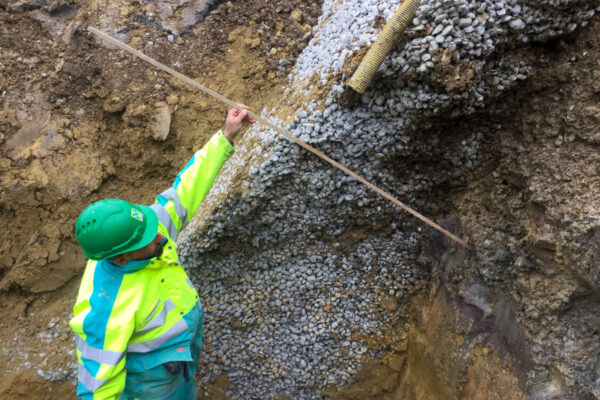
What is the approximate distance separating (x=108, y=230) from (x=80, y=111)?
7.65 ft

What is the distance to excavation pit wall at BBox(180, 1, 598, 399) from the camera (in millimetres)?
2707

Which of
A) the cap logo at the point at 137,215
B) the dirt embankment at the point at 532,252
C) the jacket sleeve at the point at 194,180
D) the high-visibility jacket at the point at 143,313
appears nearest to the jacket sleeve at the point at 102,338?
the high-visibility jacket at the point at 143,313

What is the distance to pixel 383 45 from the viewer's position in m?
2.79

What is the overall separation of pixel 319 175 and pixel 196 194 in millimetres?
1033

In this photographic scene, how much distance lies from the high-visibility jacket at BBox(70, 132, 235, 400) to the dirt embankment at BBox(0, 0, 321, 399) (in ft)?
4.10

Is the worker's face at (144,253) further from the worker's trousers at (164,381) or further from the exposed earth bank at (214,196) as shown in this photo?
the exposed earth bank at (214,196)

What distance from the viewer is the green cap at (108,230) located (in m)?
2.24

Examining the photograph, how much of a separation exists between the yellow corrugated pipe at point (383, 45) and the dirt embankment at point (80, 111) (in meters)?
1.14

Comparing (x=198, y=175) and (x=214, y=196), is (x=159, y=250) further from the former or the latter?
(x=214, y=196)

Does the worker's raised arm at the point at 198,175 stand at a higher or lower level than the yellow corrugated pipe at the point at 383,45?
lower

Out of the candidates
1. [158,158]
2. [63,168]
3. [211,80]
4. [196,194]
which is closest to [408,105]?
[196,194]

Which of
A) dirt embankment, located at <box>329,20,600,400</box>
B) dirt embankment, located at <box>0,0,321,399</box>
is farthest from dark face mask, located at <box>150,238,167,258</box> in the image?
dirt embankment, located at <box>329,20,600,400</box>

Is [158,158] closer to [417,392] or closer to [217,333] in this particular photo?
[217,333]

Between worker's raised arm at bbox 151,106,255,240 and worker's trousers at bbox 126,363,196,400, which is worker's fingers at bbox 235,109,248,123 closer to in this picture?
worker's raised arm at bbox 151,106,255,240
